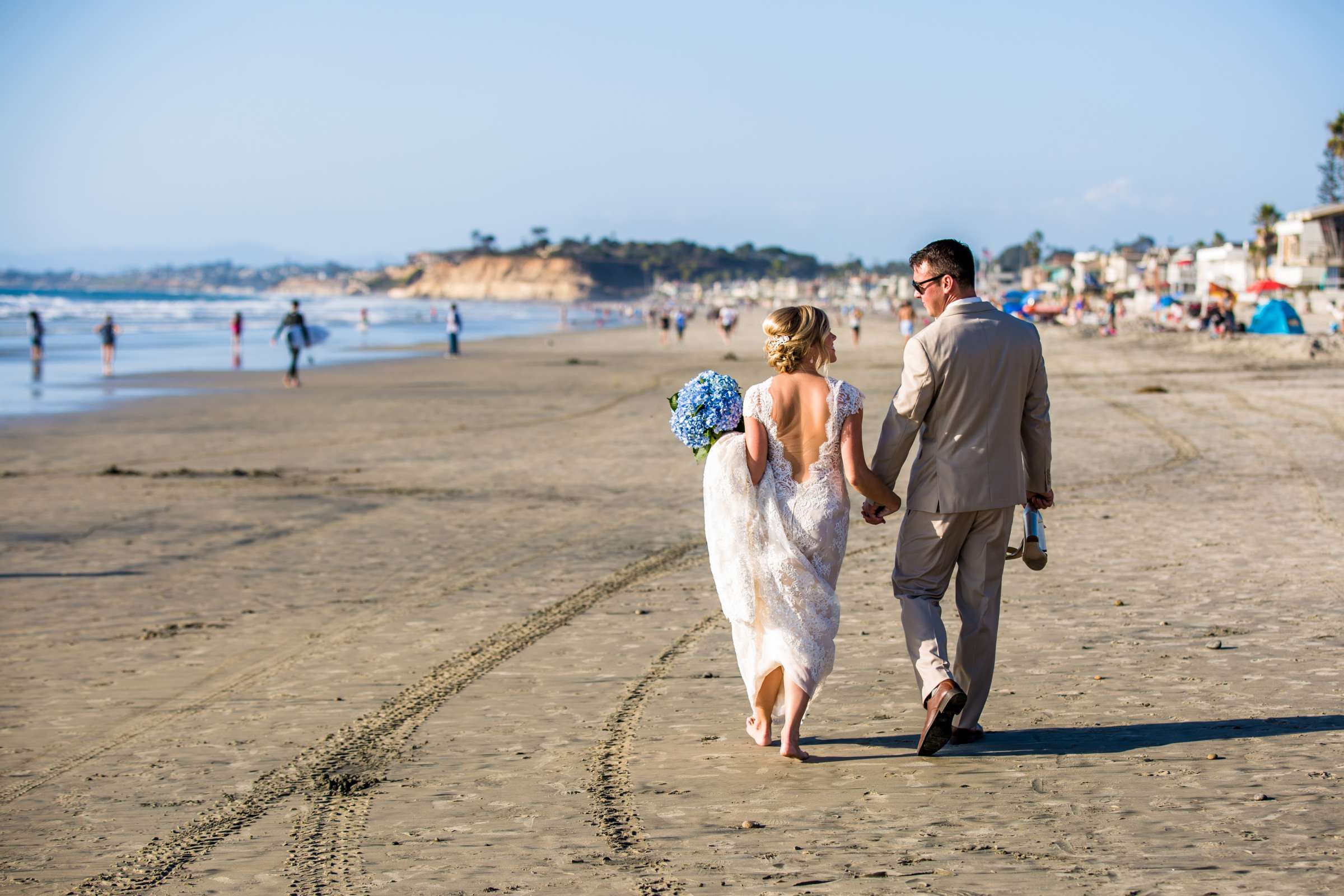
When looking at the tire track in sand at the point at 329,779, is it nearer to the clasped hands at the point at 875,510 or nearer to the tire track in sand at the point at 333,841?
the tire track in sand at the point at 333,841

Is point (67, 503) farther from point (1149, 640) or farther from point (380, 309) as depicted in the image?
point (380, 309)

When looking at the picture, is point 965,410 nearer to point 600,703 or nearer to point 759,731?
point 759,731

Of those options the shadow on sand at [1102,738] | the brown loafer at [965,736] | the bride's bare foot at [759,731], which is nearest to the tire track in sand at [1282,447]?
the shadow on sand at [1102,738]

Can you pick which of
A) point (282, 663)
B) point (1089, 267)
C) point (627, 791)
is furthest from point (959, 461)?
point (1089, 267)

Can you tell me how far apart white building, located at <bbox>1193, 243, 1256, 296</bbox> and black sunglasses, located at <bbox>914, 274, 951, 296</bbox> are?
76.9m

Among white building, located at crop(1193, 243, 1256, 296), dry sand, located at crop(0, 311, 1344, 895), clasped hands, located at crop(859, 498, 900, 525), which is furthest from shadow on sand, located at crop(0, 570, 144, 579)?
white building, located at crop(1193, 243, 1256, 296)

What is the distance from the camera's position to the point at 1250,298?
220ft

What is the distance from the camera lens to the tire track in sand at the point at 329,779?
3.86m

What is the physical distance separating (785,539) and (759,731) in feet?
2.75

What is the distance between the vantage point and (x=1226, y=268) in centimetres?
8300

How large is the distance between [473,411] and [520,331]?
53606 mm

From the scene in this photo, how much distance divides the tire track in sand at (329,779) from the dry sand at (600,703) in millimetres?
19

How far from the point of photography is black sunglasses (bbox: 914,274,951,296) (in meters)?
4.71

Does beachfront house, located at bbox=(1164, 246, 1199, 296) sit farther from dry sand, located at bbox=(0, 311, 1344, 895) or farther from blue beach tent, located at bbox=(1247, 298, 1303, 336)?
dry sand, located at bbox=(0, 311, 1344, 895)
